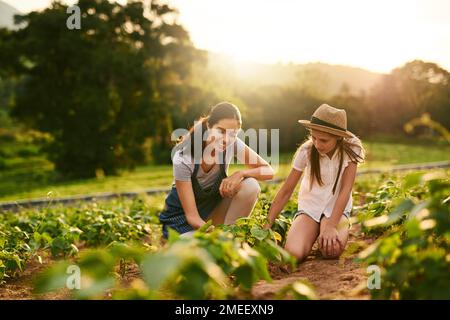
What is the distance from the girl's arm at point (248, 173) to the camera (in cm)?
435

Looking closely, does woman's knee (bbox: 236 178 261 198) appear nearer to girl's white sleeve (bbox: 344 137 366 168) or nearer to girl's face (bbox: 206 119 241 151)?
girl's face (bbox: 206 119 241 151)

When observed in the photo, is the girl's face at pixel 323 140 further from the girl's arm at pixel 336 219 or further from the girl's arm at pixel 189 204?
the girl's arm at pixel 189 204

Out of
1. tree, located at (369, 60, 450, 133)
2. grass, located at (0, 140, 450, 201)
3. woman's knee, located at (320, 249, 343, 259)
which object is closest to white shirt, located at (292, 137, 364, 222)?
woman's knee, located at (320, 249, 343, 259)

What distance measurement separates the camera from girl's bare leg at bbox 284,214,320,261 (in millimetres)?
A: 3980

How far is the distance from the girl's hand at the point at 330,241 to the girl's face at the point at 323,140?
62cm

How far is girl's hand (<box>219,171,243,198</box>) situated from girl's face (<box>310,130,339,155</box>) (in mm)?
707

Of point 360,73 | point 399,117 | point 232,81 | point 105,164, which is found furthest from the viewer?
point 360,73

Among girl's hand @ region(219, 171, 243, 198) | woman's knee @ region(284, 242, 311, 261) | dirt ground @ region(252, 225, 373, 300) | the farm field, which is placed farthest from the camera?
girl's hand @ region(219, 171, 243, 198)

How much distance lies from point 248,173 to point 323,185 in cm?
66

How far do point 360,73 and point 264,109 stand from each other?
3999cm

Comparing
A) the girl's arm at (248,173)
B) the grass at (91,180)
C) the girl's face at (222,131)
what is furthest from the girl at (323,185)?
the grass at (91,180)
